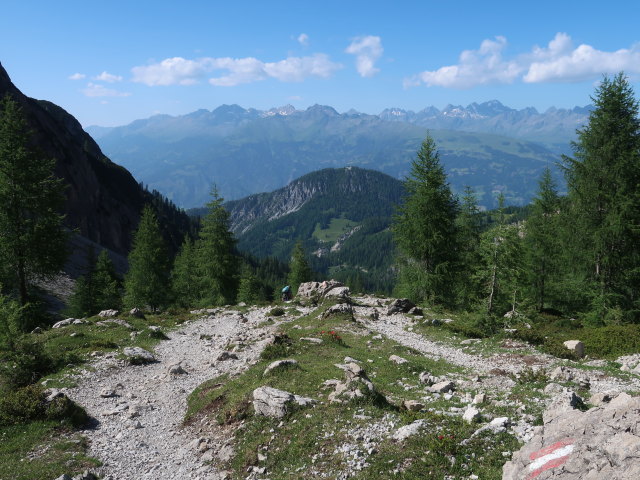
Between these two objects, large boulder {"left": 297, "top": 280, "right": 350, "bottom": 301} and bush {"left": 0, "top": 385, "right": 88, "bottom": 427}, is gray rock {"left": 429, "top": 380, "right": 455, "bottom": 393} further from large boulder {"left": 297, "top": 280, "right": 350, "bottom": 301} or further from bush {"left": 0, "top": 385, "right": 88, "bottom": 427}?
large boulder {"left": 297, "top": 280, "right": 350, "bottom": 301}

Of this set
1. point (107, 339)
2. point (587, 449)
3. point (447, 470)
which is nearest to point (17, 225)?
point (107, 339)

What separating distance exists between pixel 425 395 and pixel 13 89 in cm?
13502

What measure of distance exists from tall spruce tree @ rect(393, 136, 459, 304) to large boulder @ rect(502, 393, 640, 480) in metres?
25.2

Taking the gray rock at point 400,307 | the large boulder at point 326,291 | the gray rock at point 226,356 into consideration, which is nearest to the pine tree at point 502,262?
the gray rock at point 400,307

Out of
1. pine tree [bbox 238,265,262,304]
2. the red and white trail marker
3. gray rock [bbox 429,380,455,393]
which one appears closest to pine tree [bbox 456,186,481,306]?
gray rock [bbox 429,380,455,393]

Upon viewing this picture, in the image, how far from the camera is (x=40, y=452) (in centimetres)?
1098

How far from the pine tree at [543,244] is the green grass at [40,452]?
3478cm

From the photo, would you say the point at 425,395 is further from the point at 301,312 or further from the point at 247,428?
the point at 301,312

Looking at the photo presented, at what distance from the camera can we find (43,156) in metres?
28.7

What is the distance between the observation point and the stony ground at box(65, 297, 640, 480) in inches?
442

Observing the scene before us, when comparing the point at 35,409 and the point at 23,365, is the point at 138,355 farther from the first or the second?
the point at 35,409

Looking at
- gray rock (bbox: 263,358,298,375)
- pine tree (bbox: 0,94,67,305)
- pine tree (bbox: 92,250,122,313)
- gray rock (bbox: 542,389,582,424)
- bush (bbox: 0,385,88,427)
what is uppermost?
pine tree (bbox: 0,94,67,305)

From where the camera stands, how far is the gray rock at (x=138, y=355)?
65.2ft

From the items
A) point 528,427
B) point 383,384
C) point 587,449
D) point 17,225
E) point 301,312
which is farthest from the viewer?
point 301,312
